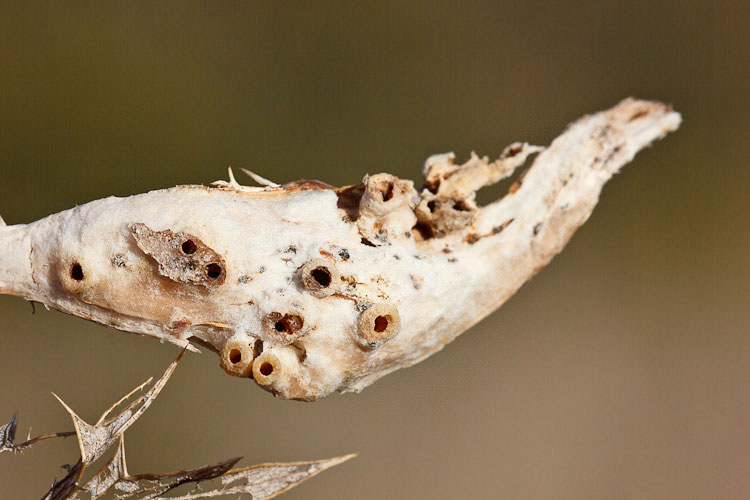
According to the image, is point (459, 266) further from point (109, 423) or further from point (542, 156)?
point (109, 423)

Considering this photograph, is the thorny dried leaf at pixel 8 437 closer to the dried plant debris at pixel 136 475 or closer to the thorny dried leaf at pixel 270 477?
the dried plant debris at pixel 136 475

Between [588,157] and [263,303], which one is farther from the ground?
[588,157]

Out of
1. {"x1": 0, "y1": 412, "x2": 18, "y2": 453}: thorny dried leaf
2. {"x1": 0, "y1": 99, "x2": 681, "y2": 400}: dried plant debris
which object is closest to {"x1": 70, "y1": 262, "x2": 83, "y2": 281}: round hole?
{"x1": 0, "y1": 99, "x2": 681, "y2": 400}: dried plant debris

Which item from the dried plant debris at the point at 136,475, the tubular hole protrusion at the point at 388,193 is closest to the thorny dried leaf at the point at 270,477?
the dried plant debris at the point at 136,475

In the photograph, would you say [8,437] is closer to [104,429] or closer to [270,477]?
[104,429]

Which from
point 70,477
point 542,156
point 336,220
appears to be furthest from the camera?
point 542,156

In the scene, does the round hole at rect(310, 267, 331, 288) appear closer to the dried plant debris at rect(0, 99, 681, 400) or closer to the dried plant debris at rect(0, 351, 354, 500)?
the dried plant debris at rect(0, 99, 681, 400)

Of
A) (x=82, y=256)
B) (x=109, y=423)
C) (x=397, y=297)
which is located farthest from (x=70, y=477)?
(x=397, y=297)

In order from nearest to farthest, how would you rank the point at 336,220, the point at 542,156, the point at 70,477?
the point at 70,477, the point at 336,220, the point at 542,156
